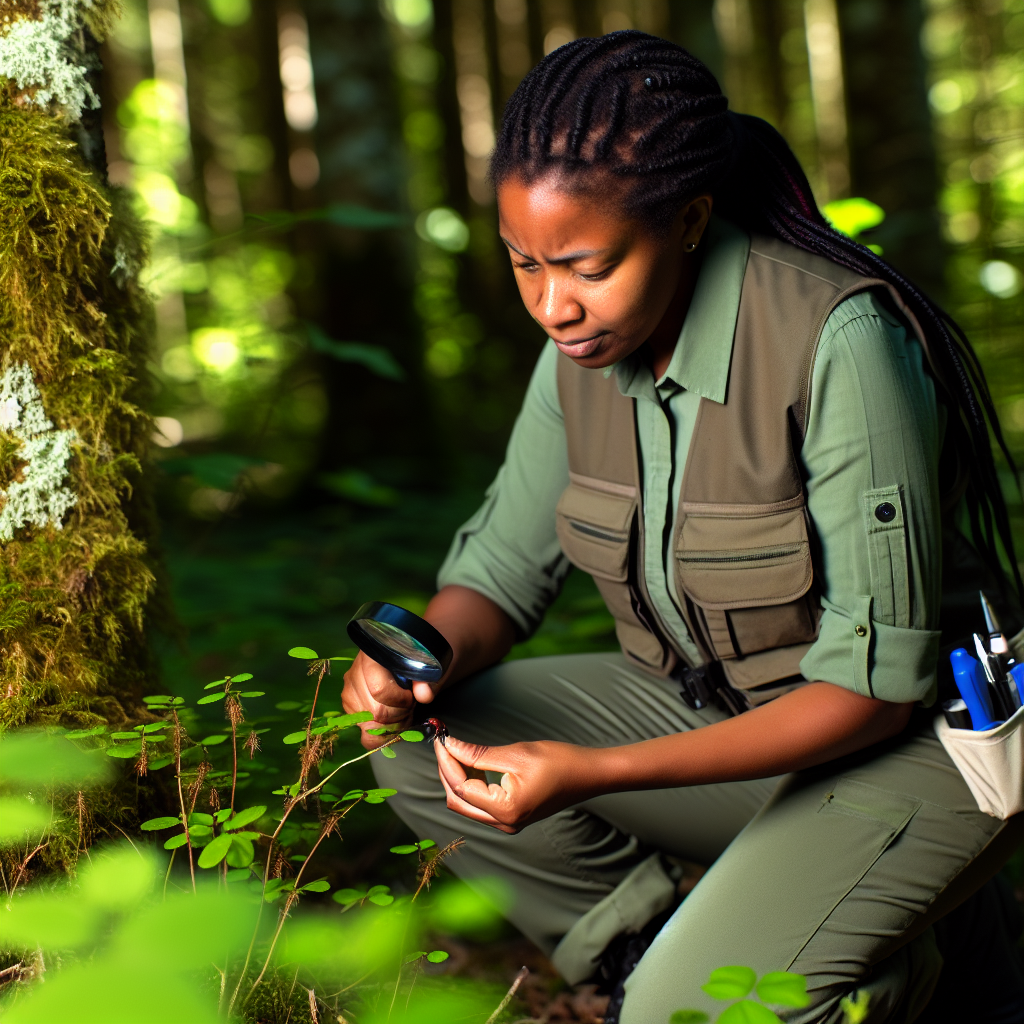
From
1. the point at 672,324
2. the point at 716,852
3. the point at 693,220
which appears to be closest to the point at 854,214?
the point at 672,324

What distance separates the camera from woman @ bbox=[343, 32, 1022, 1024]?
1.71 m

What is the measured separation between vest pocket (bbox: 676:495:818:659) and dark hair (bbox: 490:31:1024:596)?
0.42 metres

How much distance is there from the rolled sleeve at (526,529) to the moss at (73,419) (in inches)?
31.5

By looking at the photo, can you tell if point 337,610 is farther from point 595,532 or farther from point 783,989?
point 783,989

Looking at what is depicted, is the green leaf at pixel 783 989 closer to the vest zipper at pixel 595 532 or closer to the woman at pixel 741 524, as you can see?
the woman at pixel 741 524

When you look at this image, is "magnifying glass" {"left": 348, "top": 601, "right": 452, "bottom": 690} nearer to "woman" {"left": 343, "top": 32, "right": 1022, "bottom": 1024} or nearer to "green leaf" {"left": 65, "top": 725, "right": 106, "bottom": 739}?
"woman" {"left": 343, "top": 32, "right": 1022, "bottom": 1024}

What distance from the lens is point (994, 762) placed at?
72.9 inches

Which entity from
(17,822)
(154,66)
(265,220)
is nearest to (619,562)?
(17,822)

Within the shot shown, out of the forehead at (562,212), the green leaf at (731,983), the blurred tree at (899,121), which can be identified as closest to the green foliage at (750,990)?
the green leaf at (731,983)

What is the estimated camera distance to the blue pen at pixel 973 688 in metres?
1.86

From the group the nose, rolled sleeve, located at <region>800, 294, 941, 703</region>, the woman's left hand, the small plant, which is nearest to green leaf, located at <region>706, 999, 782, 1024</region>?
the small plant

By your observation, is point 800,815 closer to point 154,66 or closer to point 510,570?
point 510,570

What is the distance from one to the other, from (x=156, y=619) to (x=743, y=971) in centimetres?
141

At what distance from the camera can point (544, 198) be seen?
1666 mm
